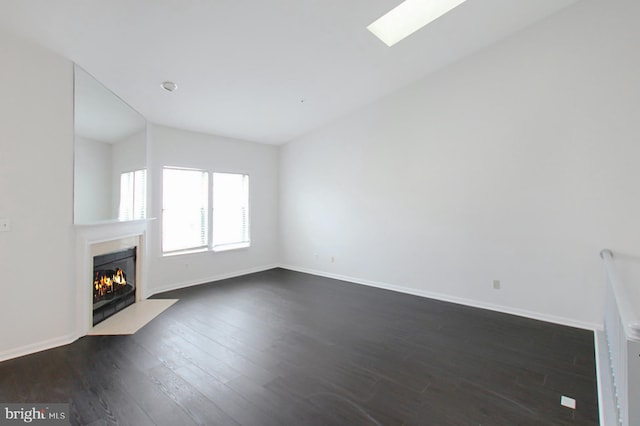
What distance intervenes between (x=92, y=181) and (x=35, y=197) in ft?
1.81

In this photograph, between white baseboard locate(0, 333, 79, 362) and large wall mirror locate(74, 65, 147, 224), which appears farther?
large wall mirror locate(74, 65, 147, 224)

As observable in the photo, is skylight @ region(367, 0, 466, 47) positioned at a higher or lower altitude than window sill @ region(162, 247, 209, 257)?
higher

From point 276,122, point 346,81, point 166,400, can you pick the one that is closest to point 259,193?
point 276,122

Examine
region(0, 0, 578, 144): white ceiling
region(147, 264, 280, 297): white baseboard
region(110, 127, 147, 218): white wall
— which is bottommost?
region(147, 264, 280, 297): white baseboard

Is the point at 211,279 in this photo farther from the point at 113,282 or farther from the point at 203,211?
the point at 113,282

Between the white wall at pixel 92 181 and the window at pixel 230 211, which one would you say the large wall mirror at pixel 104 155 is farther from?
the window at pixel 230 211

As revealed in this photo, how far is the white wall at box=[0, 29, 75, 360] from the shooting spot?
2.47 m

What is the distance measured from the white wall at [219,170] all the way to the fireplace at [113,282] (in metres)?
0.49

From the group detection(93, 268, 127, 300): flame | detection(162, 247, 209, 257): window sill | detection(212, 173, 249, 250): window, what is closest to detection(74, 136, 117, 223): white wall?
detection(93, 268, 127, 300): flame

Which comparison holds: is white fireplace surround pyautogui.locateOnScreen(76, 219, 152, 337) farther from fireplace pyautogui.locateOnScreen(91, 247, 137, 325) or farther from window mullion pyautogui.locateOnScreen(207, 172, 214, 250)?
window mullion pyautogui.locateOnScreen(207, 172, 214, 250)

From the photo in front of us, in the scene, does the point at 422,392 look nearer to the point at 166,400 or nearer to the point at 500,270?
the point at 166,400

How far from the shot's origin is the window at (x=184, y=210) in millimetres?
4730

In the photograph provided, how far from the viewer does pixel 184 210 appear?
4.95 metres

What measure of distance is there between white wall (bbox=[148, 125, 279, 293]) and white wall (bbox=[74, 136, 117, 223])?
1173mm
